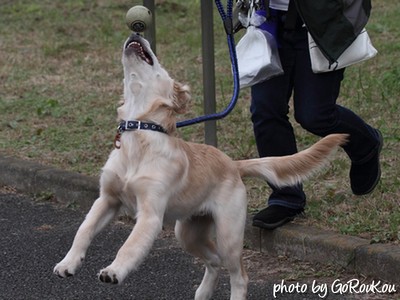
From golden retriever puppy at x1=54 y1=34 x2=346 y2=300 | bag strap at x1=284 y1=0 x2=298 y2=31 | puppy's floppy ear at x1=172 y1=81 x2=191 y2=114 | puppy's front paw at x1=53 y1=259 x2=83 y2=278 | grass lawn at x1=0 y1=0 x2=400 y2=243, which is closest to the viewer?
puppy's front paw at x1=53 y1=259 x2=83 y2=278

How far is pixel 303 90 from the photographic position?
486 cm

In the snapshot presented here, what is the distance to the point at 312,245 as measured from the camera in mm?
4762

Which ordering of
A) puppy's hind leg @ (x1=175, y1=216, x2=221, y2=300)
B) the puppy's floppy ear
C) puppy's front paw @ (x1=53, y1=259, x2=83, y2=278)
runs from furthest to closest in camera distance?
puppy's hind leg @ (x1=175, y1=216, x2=221, y2=300) → the puppy's floppy ear → puppy's front paw @ (x1=53, y1=259, x2=83, y2=278)

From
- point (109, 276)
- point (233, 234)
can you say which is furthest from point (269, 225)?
point (109, 276)

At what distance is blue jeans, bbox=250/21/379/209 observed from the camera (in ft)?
15.8

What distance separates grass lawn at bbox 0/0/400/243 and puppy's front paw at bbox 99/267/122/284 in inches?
64.6

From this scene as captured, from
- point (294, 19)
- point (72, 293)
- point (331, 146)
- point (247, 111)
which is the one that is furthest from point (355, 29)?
point (247, 111)

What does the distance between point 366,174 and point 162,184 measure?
1.75 metres

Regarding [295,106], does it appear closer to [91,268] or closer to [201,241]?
[201,241]

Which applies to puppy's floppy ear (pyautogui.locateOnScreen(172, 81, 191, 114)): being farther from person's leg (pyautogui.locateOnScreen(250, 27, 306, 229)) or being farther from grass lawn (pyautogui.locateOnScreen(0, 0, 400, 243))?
grass lawn (pyautogui.locateOnScreen(0, 0, 400, 243))

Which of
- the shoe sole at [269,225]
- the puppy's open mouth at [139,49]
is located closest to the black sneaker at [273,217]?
the shoe sole at [269,225]

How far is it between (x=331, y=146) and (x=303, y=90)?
54 cm

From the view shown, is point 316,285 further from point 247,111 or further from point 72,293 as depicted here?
point 247,111

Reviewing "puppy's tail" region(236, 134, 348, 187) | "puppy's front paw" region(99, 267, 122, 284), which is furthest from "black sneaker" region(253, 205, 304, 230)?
"puppy's front paw" region(99, 267, 122, 284)
